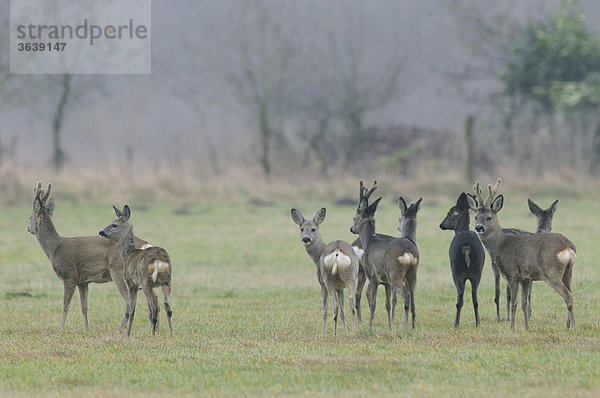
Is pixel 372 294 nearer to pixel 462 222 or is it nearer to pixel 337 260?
pixel 337 260

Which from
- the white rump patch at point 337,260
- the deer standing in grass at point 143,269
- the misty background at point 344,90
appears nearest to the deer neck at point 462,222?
the white rump patch at point 337,260

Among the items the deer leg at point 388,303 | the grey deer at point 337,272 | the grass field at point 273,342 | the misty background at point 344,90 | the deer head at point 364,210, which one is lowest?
the grass field at point 273,342

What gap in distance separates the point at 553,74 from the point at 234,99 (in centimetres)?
1111

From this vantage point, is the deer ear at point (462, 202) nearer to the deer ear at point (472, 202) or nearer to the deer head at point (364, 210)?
the deer ear at point (472, 202)

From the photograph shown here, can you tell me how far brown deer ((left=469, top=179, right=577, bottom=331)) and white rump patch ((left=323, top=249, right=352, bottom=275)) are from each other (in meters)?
1.55

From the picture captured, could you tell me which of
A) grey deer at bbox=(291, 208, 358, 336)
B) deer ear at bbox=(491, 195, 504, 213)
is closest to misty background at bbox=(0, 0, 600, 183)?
deer ear at bbox=(491, 195, 504, 213)

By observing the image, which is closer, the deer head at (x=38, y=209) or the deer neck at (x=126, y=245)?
the deer neck at (x=126, y=245)

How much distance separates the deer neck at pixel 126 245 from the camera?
1105 centimetres

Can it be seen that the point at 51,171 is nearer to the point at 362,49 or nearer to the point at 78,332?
the point at 362,49

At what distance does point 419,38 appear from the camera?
39156 millimetres

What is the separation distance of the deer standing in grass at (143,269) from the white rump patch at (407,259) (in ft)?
7.92

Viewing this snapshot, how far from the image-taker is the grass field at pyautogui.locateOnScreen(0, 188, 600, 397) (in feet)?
26.0

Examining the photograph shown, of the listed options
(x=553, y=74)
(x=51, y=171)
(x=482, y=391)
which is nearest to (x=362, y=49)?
(x=553, y=74)

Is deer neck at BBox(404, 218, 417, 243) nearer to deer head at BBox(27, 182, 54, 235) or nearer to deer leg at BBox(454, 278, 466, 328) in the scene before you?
deer leg at BBox(454, 278, 466, 328)
